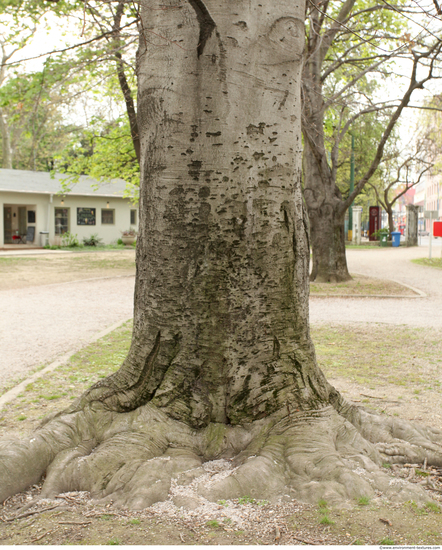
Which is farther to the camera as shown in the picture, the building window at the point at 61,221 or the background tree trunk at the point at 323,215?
the building window at the point at 61,221

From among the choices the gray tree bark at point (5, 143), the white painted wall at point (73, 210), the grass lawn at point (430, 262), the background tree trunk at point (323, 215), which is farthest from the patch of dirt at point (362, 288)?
the gray tree bark at point (5, 143)

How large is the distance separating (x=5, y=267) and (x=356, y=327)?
1496 cm

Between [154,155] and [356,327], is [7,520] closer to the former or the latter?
[154,155]

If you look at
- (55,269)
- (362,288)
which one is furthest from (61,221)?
(362,288)

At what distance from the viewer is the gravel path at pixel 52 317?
6.76 meters

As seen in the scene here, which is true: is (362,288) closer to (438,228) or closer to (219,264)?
(219,264)

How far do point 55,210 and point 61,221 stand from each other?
792 millimetres

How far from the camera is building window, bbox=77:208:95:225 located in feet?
106

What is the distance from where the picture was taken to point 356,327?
8.72 metres

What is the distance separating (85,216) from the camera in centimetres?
3272

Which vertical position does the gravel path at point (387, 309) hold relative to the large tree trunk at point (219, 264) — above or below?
below

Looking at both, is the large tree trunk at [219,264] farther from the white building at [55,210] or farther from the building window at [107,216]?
the building window at [107,216]

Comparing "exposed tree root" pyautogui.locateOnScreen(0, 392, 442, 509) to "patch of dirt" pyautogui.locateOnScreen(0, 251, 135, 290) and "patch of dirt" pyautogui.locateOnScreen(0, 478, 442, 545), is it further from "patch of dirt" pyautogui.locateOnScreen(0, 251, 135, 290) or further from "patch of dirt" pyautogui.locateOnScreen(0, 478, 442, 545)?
"patch of dirt" pyautogui.locateOnScreen(0, 251, 135, 290)

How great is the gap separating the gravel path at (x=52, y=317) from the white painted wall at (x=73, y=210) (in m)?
16.7
